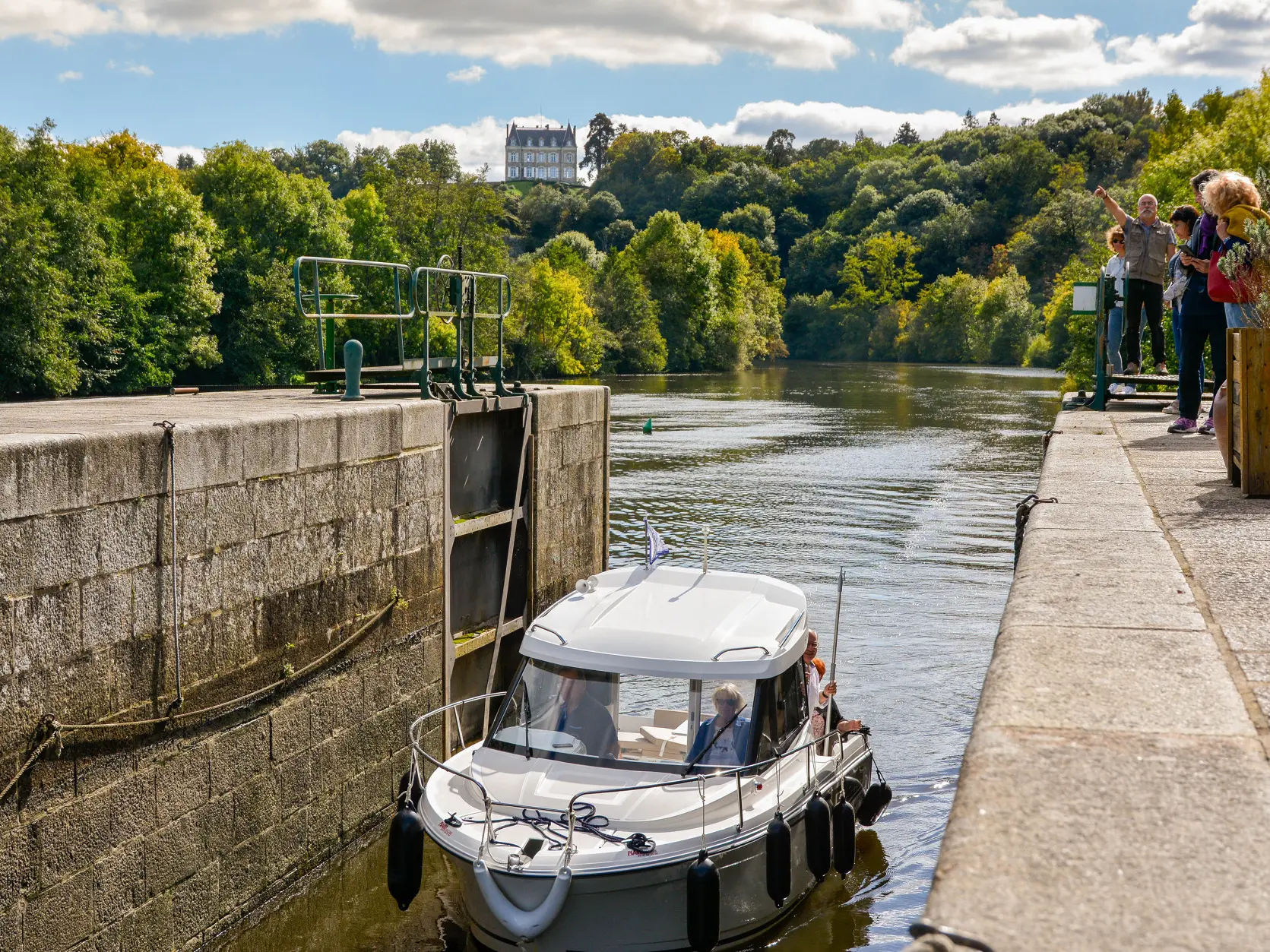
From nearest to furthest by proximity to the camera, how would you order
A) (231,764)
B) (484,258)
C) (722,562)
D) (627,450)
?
(231,764)
(722,562)
(627,450)
(484,258)

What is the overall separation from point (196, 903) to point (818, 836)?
13.0 ft

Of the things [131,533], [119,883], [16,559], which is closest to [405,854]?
[119,883]

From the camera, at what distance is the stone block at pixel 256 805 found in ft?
28.8

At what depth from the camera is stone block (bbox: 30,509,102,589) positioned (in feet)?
22.4

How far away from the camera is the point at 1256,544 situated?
18.3 feet

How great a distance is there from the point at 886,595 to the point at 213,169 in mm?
46101

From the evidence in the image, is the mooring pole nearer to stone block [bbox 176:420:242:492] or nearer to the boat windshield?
stone block [bbox 176:420:242:492]

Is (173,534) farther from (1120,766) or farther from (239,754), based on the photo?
(1120,766)

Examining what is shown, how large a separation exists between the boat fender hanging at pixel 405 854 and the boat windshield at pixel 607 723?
0.88 metres

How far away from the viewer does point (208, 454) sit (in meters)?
8.27

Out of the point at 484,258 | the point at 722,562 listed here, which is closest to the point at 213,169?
the point at 484,258

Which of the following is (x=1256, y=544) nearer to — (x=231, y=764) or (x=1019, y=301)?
(x=231, y=764)

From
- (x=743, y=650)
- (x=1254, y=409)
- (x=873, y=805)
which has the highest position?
(x=1254, y=409)

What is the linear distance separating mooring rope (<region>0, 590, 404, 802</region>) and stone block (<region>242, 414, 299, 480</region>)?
1414 millimetres
